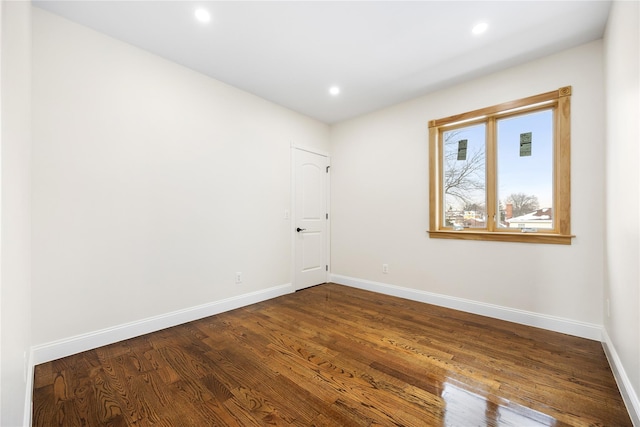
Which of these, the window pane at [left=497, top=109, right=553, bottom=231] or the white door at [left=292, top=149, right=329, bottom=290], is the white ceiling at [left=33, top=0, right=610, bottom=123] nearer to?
the window pane at [left=497, top=109, right=553, bottom=231]

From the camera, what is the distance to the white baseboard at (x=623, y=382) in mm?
1488

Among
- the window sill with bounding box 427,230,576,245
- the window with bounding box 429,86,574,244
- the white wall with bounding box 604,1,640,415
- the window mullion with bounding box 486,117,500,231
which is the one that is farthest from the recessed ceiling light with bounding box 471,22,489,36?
the window sill with bounding box 427,230,576,245

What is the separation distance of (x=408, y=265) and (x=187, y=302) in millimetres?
2806

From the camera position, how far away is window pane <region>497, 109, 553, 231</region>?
283 cm

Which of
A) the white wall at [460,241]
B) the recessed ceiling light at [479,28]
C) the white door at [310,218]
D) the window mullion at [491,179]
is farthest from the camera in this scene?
the white door at [310,218]

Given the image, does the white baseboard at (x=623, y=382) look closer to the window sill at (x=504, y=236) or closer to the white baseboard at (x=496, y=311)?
the white baseboard at (x=496, y=311)

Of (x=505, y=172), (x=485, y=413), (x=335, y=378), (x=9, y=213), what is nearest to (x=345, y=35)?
(x=505, y=172)

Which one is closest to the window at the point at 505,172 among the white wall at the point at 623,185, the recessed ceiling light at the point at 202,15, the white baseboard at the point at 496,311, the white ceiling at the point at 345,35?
the white wall at the point at 623,185

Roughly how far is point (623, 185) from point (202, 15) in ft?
10.9

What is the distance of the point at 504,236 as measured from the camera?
298cm

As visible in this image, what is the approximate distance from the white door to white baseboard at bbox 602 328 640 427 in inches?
130

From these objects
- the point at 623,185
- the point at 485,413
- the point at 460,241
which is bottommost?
the point at 485,413

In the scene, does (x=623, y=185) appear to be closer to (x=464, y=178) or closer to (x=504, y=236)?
(x=504, y=236)

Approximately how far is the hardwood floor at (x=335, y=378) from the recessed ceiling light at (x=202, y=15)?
278 centimetres
